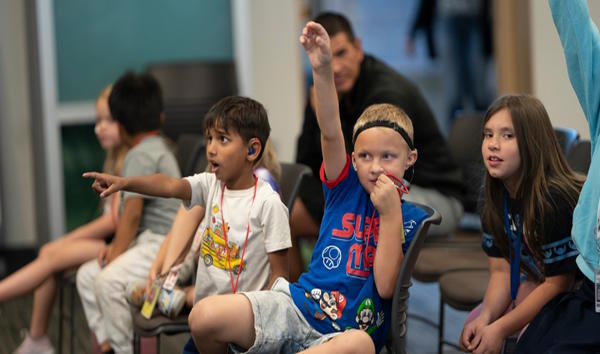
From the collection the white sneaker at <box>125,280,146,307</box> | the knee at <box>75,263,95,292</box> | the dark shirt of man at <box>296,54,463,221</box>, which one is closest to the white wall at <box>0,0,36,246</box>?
the knee at <box>75,263,95,292</box>

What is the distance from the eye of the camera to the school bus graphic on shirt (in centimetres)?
203

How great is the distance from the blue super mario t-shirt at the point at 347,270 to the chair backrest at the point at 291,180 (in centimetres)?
37

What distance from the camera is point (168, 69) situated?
471 cm

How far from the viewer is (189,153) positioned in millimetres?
3158

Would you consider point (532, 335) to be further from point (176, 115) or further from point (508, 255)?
point (176, 115)

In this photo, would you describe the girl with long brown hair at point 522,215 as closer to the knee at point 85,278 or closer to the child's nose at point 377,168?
the child's nose at point 377,168

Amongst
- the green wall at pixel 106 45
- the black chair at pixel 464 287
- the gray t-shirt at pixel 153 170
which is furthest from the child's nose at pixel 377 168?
the green wall at pixel 106 45

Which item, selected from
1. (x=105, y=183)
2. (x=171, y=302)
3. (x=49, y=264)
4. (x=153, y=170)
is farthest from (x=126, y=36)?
(x=105, y=183)

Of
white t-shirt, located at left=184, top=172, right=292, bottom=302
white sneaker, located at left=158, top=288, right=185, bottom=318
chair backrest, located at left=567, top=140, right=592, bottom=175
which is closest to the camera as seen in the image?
white t-shirt, located at left=184, top=172, right=292, bottom=302

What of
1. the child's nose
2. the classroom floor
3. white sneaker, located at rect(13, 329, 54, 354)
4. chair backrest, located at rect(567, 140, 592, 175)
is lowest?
the classroom floor

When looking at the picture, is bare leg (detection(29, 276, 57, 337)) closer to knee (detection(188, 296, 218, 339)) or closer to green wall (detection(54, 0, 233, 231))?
knee (detection(188, 296, 218, 339))

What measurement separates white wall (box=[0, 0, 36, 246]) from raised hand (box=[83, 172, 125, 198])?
326cm

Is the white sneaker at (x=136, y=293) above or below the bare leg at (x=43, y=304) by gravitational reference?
above

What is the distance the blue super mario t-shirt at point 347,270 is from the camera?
185 cm
